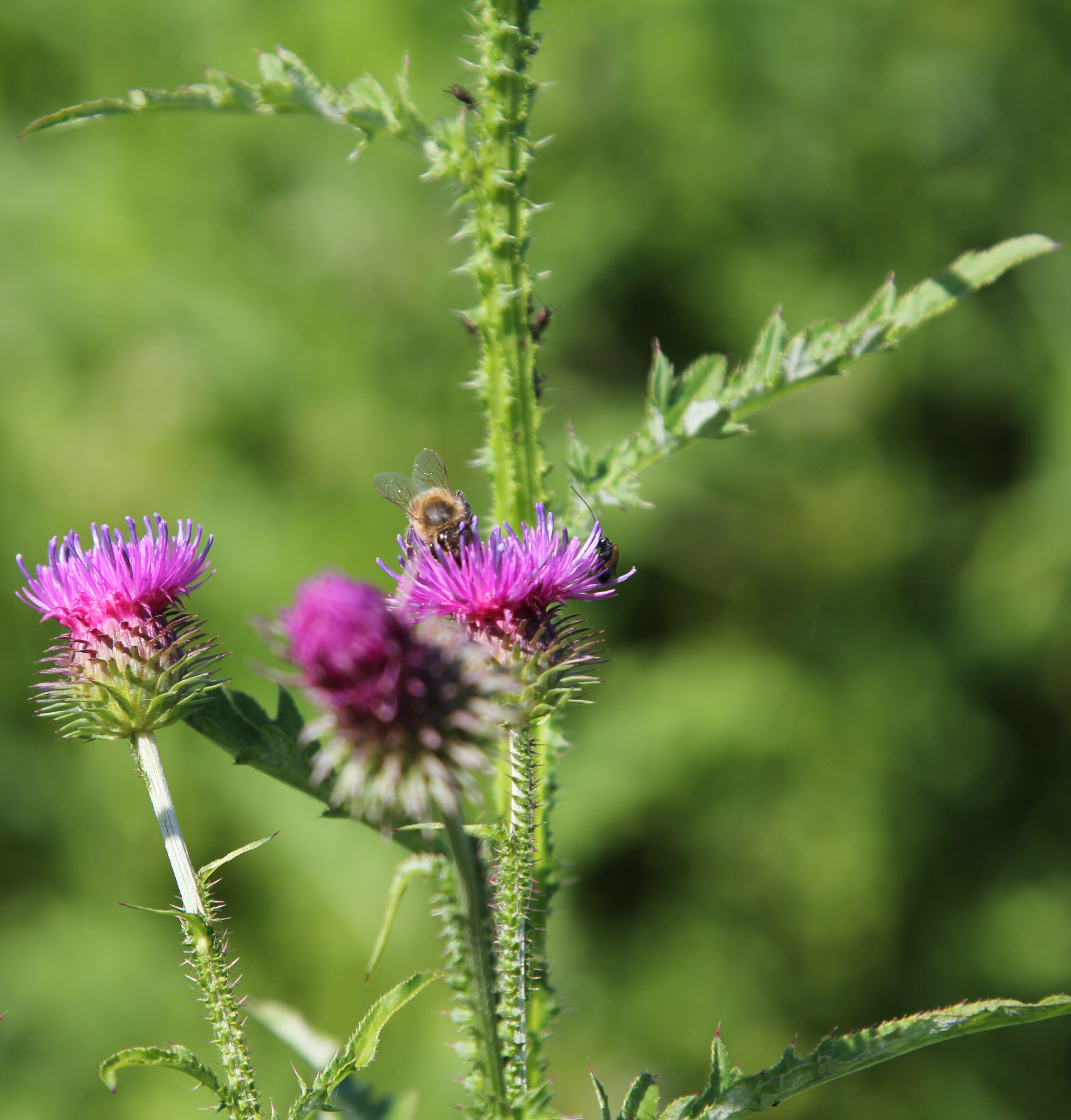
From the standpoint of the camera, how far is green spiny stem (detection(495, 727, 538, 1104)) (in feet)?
6.38

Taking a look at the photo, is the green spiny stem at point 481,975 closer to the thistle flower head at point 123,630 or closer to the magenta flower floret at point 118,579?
the thistle flower head at point 123,630

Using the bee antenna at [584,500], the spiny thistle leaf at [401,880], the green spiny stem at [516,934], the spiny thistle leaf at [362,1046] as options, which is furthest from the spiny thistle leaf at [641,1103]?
the bee antenna at [584,500]

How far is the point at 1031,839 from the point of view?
19.9 ft

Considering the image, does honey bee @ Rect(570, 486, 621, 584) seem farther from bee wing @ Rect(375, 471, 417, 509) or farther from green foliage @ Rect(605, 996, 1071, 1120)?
green foliage @ Rect(605, 996, 1071, 1120)

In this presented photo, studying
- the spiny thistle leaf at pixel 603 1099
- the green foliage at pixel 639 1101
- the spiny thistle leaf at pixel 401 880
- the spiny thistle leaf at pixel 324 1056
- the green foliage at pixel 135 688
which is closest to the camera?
the spiny thistle leaf at pixel 401 880

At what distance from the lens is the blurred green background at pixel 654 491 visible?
5.63 meters

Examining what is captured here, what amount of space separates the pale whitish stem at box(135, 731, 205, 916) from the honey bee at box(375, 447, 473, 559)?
80cm

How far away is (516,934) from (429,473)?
1.55 metres

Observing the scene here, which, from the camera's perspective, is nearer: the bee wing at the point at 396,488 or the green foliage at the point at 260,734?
the green foliage at the point at 260,734

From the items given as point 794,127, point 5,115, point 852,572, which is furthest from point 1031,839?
point 5,115

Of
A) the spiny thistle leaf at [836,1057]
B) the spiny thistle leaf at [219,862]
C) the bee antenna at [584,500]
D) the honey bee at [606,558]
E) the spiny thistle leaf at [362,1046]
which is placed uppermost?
the bee antenna at [584,500]

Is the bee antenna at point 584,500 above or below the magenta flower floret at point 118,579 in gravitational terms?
below

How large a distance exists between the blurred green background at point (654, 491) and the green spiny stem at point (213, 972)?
3.47 meters

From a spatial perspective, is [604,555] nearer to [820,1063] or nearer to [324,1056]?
[820,1063]
